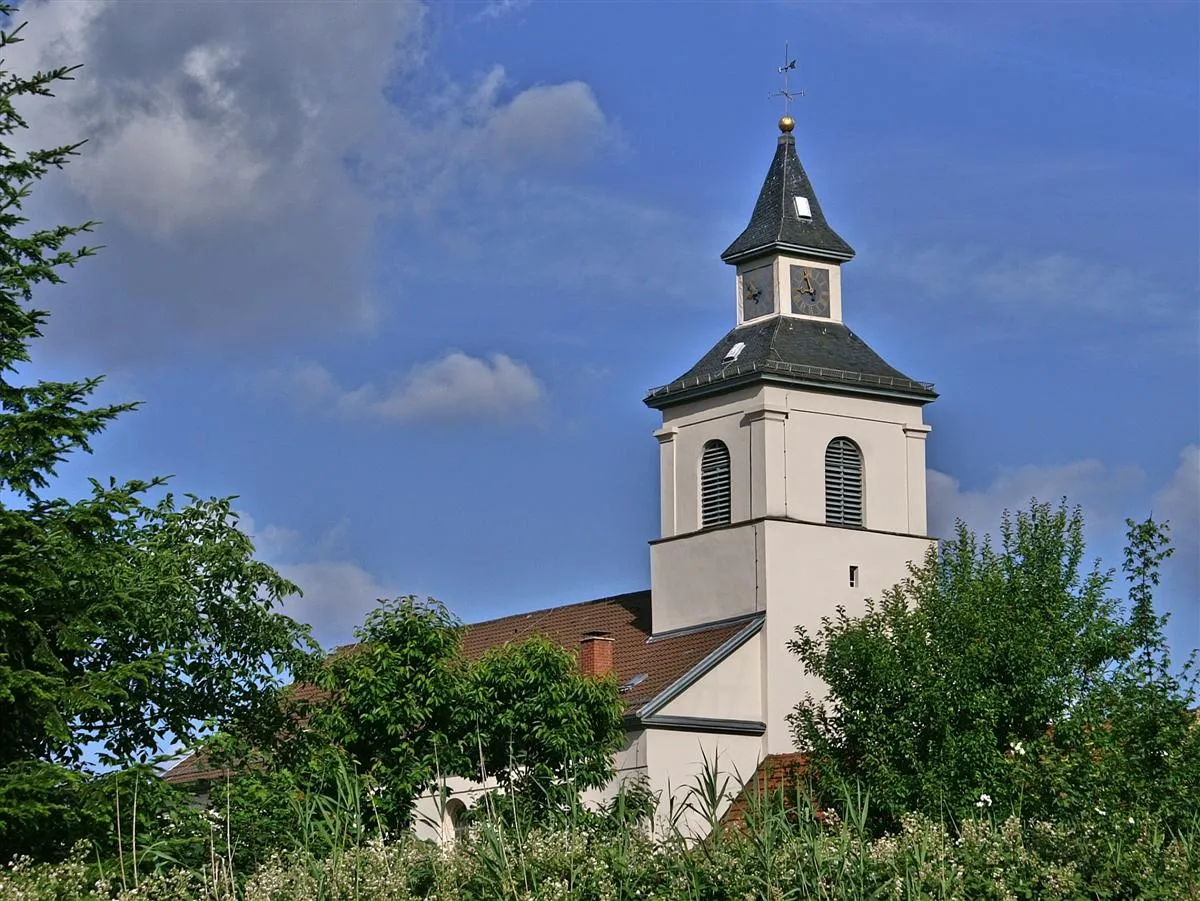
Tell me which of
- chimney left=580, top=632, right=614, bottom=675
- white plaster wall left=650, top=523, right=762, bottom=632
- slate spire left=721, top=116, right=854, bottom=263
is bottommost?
Answer: chimney left=580, top=632, right=614, bottom=675

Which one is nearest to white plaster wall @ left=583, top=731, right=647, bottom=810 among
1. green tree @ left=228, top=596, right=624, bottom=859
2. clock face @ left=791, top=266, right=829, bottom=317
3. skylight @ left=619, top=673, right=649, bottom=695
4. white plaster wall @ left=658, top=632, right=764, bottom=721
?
white plaster wall @ left=658, top=632, right=764, bottom=721

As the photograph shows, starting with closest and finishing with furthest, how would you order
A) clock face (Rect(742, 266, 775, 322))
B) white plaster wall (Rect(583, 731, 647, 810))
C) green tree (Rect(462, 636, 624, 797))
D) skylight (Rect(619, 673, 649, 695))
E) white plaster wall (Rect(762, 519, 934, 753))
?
green tree (Rect(462, 636, 624, 797))
white plaster wall (Rect(583, 731, 647, 810))
white plaster wall (Rect(762, 519, 934, 753))
skylight (Rect(619, 673, 649, 695))
clock face (Rect(742, 266, 775, 322))

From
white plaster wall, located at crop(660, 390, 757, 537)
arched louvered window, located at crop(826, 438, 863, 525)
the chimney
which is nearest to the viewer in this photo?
the chimney

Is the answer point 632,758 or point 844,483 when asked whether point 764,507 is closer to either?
point 844,483

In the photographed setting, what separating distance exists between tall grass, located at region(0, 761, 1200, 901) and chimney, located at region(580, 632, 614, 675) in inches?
1026

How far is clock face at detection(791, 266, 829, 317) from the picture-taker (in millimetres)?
46938

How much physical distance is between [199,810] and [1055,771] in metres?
13.0

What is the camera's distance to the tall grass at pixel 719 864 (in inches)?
667

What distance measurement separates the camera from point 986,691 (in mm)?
36750

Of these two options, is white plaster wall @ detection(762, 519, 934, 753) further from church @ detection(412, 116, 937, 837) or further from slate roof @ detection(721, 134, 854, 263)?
slate roof @ detection(721, 134, 854, 263)

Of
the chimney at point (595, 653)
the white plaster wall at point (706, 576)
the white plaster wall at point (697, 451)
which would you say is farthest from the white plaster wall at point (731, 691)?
the white plaster wall at point (697, 451)

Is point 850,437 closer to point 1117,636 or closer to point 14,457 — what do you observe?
point 1117,636

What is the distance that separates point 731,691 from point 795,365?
6.63m

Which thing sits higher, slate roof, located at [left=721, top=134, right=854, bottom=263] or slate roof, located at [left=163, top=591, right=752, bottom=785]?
slate roof, located at [left=721, top=134, right=854, bottom=263]
